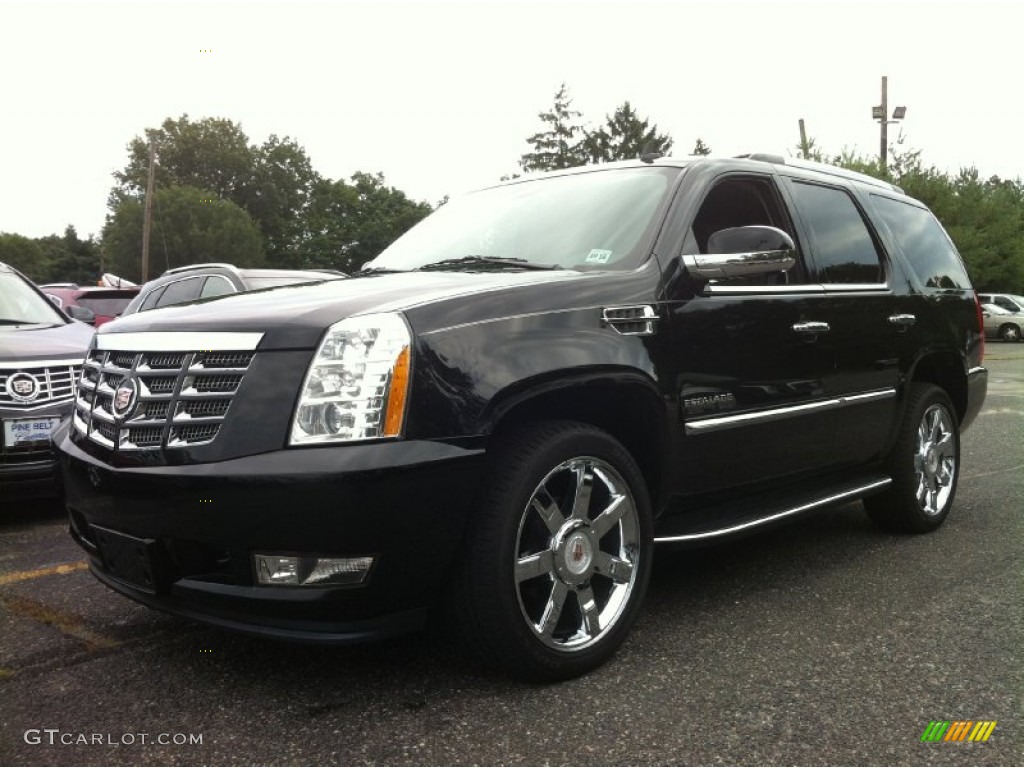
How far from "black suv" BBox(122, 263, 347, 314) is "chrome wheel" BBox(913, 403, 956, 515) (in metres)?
5.02

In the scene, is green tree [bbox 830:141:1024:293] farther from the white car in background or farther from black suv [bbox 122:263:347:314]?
black suv [bbox 122:263:347:314]

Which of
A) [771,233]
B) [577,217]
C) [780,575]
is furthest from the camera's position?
[780,575]

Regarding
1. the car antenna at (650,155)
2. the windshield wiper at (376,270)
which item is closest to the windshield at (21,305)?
the windshield wiper at (376,270)

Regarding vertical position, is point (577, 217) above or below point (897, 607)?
above

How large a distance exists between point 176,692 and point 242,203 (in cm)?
7838

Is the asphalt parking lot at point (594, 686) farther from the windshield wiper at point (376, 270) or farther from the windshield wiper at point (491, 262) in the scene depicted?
the windshield wiper at point (376, 270)

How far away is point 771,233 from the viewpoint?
10.9ft

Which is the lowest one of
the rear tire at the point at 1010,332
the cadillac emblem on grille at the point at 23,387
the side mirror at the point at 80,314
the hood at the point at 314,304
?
the rear tire at the point at 1010,332

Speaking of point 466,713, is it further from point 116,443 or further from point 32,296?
point 32,296

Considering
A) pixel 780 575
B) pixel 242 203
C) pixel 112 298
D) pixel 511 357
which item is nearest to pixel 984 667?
pixel 780 575

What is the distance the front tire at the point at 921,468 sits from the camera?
15.1 feet

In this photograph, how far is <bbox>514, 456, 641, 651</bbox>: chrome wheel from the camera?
2.80 meters

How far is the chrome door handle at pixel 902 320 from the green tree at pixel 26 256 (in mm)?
97661

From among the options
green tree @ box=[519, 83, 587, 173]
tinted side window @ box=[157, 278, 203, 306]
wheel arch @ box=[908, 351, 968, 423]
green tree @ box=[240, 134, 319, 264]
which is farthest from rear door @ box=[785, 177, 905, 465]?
green tree @ box=[240, 134, 319, 264]
